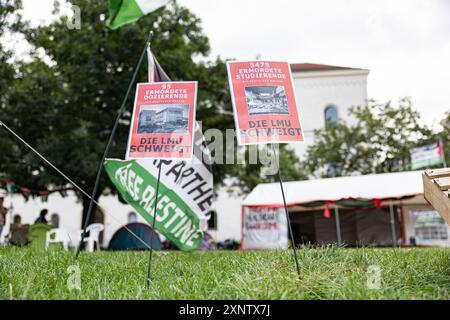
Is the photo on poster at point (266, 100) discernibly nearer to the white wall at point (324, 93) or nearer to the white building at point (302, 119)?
the white building at point (302, 119)

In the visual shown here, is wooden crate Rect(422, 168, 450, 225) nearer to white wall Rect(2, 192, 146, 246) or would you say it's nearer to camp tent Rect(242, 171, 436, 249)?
camp tent Rect(242, 171, 436, 249)

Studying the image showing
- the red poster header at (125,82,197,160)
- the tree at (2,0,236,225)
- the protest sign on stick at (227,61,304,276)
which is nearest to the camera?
the protest sign on stick at (227,61,304,276)

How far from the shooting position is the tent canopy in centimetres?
1293

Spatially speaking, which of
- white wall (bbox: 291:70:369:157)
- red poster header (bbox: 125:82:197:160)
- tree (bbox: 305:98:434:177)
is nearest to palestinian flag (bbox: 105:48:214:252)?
red poster header (bbox: 125:82:197:160)

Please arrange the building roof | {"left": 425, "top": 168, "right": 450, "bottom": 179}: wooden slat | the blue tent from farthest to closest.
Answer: the building roof, the blue tent, {"left": 425, "top": 168, "right": 450, "bottom": 179}: wooden slat

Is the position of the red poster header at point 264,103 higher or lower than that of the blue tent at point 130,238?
higher

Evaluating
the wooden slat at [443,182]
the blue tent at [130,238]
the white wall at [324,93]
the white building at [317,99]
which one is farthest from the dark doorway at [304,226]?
the wooden slat at [443,182]

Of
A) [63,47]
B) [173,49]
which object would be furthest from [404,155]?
[63,47]

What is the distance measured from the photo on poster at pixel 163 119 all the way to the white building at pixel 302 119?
93.9ft

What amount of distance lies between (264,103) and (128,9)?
367 cm

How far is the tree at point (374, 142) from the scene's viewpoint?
22.2m

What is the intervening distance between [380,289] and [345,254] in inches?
54.7

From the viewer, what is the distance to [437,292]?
2922mm
